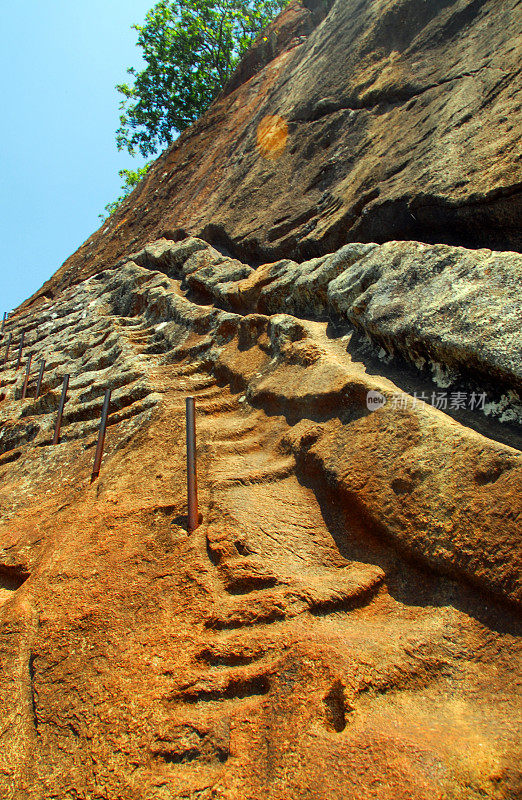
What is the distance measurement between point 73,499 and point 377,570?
2.55m

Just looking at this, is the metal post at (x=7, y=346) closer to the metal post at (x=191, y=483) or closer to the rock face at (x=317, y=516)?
the rock face at (x=317, y=516)

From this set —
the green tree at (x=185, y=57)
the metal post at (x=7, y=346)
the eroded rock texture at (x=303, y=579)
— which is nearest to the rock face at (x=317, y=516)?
the eroded rock texture at (x=303, y=579)

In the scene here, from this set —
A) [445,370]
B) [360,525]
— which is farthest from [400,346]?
[360,525]

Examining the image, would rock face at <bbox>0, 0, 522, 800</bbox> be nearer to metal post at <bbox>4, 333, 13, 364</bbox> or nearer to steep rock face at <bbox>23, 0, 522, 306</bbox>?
steep rock face at <bbox>23, 0, 522, 306</bbox>

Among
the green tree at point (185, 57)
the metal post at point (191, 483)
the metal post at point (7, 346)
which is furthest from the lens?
the green tree at point (185, 57)

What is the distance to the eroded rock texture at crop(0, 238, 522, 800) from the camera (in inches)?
78.8

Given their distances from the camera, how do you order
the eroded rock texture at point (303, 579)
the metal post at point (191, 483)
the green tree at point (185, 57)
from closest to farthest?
the eroded rock texture at point (303, 579), the metal post at point (191, 483), the green tree at point (185, 57)

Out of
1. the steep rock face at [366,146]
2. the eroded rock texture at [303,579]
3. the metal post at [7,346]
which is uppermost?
the steep rock face at [366,146]

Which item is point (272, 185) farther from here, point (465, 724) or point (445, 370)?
point (465, 724)

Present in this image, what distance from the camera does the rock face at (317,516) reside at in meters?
2.07

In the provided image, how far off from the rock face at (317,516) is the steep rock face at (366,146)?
0.15ft

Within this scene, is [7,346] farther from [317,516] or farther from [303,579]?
[303,579]

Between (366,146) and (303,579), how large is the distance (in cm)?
630

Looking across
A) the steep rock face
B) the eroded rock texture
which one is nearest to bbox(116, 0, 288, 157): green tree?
the steep rock face
